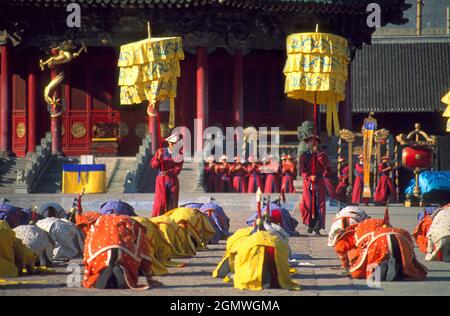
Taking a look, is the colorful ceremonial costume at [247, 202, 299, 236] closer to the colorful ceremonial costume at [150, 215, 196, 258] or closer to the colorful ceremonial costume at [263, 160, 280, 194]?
the colorful ceremonial costume at [150, 215, 196, 258]

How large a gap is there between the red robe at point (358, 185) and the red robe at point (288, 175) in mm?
1693

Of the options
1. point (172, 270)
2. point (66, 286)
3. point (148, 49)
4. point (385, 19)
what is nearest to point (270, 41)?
point (385, 19)

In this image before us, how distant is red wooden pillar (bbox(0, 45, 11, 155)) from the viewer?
3469cm

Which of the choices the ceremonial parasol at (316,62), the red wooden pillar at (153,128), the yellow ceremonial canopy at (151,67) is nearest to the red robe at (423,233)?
the ceremonial parasol at (316,62)

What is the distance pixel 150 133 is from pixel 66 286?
20.0 meters

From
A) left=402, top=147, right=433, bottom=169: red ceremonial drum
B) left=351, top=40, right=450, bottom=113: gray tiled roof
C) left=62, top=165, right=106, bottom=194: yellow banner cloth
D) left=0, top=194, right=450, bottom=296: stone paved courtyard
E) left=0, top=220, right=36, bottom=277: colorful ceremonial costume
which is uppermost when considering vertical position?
left=351, top=40, right=450, bottom=113: gray tiled roof

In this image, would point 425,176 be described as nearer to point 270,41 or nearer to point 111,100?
point 270,41

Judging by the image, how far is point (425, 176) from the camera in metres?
30.7

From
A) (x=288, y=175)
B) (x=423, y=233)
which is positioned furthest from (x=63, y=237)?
(x=288, y=175)

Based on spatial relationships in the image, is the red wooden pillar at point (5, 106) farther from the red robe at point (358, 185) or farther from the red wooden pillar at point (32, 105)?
the red robe at point (358, 185)

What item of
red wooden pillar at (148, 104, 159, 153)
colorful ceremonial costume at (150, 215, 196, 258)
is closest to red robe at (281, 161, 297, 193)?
red wooden pillar at (148, 104, 159, 153)

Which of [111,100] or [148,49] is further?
[111,100]

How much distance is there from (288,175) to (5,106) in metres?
9.36

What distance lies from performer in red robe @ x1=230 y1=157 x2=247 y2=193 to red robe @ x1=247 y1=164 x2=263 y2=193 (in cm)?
18
